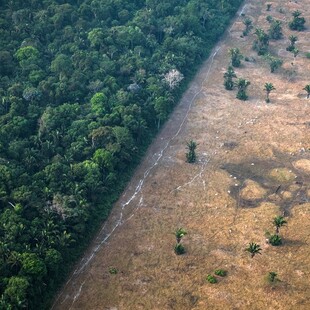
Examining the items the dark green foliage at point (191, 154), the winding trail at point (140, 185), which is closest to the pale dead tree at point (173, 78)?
the winding trail at point (140, 185)

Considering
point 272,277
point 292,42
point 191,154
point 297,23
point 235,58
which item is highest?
point 297,23

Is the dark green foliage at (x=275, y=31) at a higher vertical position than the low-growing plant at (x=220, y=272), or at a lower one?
higher

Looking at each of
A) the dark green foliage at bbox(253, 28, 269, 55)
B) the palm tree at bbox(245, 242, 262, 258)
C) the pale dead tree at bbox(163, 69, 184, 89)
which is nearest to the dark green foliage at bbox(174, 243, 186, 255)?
the palm tree at bbox(245, 242, 262, 258)

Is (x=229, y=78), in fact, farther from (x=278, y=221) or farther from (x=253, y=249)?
(x=253, y=249)

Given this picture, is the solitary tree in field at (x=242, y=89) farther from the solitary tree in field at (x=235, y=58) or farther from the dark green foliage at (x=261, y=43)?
the dark green foliage at (x=261, y=43)

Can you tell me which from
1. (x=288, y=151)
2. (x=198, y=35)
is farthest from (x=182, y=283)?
(x=198, y=35)

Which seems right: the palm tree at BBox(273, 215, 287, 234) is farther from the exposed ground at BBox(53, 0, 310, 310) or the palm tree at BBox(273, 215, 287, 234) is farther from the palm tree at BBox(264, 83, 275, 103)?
the palm tree at BBox(264, 83, 275, 103)

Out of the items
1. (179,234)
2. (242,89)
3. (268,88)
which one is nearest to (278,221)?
(179,234)
